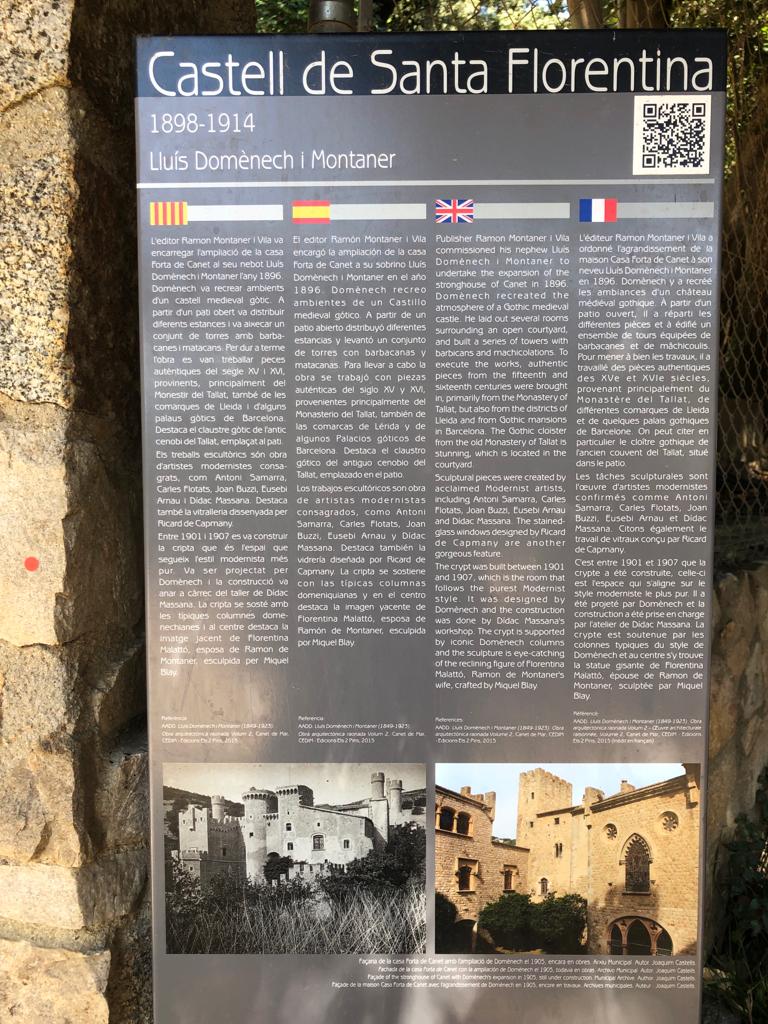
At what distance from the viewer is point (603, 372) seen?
196 centimetres

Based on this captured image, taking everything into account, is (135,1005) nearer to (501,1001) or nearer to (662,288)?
(501,1001)

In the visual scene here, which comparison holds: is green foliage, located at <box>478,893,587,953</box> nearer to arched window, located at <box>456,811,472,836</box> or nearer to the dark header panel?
arched window, located at <box>456,811,472,836</box>

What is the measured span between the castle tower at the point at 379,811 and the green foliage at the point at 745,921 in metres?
1.50

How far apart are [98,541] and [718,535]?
248 centimetres

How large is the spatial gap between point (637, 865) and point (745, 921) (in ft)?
3.79

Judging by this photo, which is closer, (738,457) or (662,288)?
(662,288)

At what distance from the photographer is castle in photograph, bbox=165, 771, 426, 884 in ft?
6.64

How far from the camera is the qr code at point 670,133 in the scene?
6.27 feet

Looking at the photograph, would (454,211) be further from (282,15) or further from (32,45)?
(282,15)

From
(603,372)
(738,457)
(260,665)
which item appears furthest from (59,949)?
(738,457)

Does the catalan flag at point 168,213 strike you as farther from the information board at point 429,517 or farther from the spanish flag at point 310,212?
the spanish flag at point 310,212

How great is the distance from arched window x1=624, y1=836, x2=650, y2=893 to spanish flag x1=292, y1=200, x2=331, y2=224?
1.70 metres

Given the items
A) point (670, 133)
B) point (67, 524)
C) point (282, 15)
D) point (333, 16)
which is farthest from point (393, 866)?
point (282, 15)

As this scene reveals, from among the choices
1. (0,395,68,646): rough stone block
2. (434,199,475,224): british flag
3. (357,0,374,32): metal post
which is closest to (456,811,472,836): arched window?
(0,395,68,646): rough stone block
